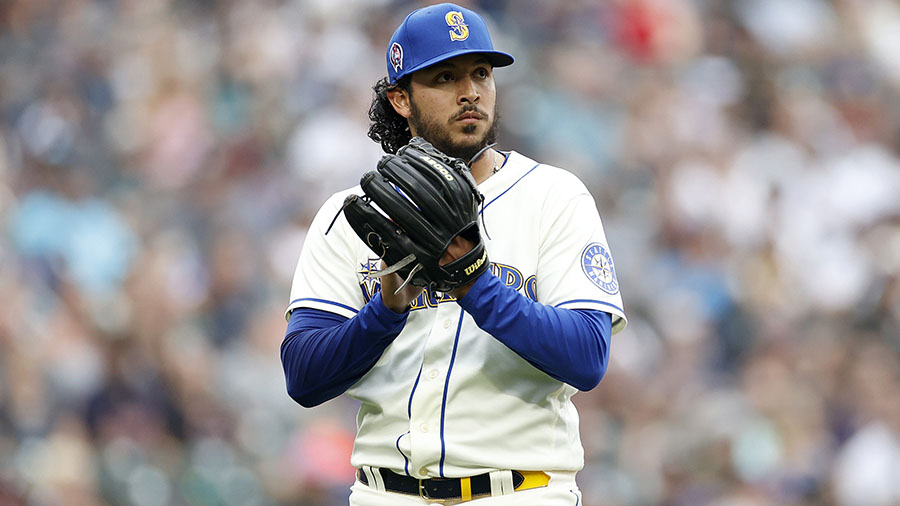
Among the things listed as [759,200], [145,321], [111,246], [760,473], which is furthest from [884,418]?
[111,246]

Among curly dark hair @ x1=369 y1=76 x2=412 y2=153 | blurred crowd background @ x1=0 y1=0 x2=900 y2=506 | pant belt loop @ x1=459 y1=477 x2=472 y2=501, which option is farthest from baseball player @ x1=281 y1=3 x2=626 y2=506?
blurred crowd background @ x1=0 y1=0 x2=900 y2=506

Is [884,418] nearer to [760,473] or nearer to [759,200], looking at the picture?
[760,473]

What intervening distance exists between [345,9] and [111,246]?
2.56 m

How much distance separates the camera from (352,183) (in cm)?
795

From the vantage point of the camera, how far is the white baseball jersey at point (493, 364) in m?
2.92

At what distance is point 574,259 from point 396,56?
693 mm

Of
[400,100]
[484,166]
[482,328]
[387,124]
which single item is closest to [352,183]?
[387,124]

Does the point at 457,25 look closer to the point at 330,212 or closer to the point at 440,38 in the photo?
the point at 440,38

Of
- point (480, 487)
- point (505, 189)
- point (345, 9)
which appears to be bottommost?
point (480, 487)

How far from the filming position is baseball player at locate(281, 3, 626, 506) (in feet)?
9.14

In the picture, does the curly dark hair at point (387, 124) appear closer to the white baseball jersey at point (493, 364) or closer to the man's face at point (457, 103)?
the man's face at point (457, 103)

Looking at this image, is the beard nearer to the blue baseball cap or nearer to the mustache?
the mustache

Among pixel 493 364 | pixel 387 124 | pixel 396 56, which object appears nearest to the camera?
pixel 493 364

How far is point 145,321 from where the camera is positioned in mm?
7180
